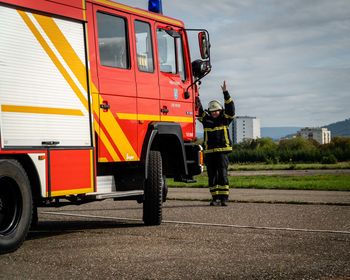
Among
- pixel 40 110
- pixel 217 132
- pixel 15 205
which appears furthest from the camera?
pixel 217 132

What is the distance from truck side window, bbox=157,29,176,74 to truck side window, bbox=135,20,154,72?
24cm

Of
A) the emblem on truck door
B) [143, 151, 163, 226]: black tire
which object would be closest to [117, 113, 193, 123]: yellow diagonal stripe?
the emblem on truck door

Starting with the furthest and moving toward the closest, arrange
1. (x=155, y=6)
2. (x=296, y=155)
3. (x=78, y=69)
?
(x=296, y=155) < (x=155, y=6) < (x=78, y=69)

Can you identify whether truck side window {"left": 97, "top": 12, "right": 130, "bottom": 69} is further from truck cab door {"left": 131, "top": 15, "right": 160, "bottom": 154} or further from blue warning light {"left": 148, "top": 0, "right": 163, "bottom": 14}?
blue warning light {"left": 148, "top": 0, "right": 163, "bottom": 14}

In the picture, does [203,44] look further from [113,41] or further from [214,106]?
[214,106]

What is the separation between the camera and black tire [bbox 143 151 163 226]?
31.2ft

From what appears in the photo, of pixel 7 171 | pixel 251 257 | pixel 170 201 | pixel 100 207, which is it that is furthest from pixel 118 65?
pixel 170 201

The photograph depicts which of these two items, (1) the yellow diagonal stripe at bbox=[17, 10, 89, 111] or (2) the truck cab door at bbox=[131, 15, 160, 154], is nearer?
(1) the yellow diagonal stripe at bbox=[17, 10, 89, 111]

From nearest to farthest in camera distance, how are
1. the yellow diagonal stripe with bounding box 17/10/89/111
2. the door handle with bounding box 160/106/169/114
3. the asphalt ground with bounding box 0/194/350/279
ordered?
the asphalt ground with bounding box 0/194/350/279 < the yellow diagonal stripe with bounding box 17/10/89/111 < the door handle with bounding box 160/106/169/114

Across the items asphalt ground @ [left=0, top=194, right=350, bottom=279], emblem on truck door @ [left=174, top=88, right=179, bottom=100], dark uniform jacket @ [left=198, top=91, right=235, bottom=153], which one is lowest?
asphalt ground @ [left=0, top=194, right=350, bottom=279]

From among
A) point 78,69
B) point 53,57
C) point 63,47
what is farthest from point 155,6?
point 53,57

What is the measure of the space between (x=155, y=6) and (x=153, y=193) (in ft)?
9.84

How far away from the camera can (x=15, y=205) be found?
7.32 meters

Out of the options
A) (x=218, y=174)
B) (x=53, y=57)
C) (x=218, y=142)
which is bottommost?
(x=218, y=174)
